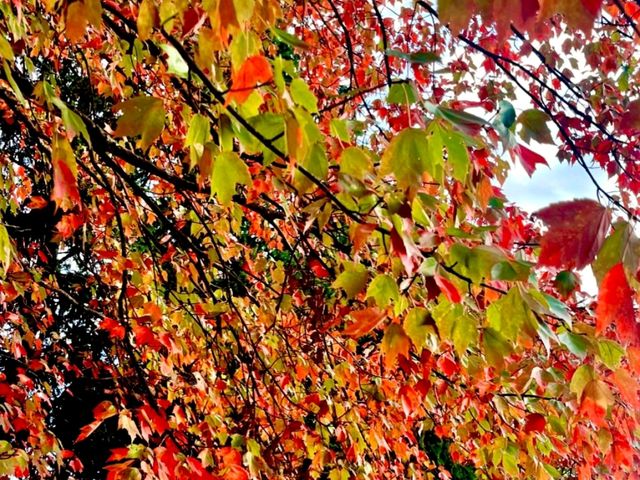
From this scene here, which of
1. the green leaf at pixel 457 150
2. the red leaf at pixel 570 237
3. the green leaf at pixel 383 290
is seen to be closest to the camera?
the red leaf at pixel 570 237

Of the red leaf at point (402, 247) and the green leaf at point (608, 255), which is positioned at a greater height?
the red leaf at point (402, 247)

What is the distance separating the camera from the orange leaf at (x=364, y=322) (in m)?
1.51

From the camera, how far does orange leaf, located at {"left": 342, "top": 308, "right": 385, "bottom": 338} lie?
1512 millimetres

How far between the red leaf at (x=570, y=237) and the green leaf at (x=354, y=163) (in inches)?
26.8

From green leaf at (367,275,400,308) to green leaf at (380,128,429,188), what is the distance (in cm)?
33

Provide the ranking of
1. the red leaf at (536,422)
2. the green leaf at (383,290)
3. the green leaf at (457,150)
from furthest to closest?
1. the red leaf at (536,422)
2. the green leaf at (383,290)
3. the green leaf at (457,150)

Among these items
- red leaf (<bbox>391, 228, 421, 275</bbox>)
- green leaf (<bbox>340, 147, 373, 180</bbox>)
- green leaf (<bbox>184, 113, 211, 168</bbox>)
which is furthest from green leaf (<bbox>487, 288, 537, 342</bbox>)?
green leaf (<bbox>184, 113, 211, 168</bbox>)

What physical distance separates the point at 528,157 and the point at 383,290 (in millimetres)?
553

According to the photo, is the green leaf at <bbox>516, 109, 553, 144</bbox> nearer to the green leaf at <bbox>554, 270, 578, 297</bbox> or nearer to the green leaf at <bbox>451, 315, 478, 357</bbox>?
the green leaf at <bbox>554, 270, 578, 297</bbox>

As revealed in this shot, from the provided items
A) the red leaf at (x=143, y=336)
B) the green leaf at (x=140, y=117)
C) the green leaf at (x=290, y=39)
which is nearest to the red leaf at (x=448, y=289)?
the green leaf at (x=290, y=39)

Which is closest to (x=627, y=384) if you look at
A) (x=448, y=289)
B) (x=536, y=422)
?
(x=448, y=289)

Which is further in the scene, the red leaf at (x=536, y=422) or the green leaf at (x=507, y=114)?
the red leaf at (x=536, y=422)

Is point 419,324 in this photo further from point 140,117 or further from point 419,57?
point 140,117

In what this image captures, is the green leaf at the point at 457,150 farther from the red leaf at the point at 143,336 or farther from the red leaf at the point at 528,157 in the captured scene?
the red leaf at the point at 143,336
